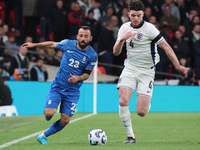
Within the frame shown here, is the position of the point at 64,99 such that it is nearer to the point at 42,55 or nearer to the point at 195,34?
the point at 42,55

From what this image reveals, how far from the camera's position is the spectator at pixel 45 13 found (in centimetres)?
1519

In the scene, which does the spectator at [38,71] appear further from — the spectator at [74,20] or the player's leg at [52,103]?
the player's leg at [52,103]

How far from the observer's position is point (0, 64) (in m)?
13.7

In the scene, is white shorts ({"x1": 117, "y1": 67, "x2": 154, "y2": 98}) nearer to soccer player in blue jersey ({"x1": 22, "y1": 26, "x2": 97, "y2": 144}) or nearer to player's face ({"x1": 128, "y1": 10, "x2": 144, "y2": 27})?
soccer player in blue jersey ({"x1": 22, "y1": 26, "x2": 97, "y2": 144})

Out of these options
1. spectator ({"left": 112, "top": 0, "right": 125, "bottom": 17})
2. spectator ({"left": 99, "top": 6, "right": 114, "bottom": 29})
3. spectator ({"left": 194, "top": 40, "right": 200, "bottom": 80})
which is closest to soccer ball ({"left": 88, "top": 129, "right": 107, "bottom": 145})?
spectator ({"left": 99, "top": 6, "right": 114, "bottom": 29})

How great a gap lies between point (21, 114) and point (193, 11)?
8.62 meters

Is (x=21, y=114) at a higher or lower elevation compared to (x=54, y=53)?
lower

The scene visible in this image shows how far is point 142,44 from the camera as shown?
6.16 m

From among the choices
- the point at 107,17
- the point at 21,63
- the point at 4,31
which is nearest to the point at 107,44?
the point at 107,17

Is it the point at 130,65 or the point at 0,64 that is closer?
the point at 130,65

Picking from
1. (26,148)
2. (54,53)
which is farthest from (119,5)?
(26,148)

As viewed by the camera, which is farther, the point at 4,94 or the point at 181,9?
the point at 181,9

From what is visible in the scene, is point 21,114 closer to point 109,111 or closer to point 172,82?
point 109,111

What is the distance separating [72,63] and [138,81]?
1.15 meters
